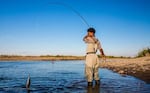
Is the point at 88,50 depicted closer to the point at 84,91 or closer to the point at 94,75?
the point at 94,75

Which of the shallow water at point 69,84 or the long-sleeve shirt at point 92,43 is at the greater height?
the long-sleeve shirt at point 92,43

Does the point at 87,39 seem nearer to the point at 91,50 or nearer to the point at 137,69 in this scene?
the point at 91,50

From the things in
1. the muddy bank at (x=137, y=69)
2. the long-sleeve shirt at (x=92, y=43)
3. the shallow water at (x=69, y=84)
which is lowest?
the shallow water at (x=69, y=84)

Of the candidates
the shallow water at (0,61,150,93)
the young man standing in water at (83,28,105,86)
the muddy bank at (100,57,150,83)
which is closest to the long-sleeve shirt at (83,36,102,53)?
the young man standing in water at (83,28,105,86)

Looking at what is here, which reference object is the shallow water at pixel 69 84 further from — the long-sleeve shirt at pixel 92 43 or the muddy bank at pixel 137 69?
the long-sleeve shirt at pixel 92 43

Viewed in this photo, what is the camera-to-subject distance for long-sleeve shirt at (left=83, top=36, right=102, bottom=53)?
362 inches

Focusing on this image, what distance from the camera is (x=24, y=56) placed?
6306cm

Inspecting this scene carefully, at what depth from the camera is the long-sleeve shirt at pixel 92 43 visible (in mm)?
9188

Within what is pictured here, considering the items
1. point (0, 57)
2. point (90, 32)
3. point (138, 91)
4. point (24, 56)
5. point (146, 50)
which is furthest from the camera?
point (24, 56)

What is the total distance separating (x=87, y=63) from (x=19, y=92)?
99.2 inches

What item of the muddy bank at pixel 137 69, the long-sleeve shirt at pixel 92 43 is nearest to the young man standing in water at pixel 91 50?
the long-sleeve shirt at pixel 92 43

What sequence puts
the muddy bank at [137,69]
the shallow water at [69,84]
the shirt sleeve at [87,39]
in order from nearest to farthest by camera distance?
the shallow water at [69,84] → the shirt sleeve at [87,39] → the muddy bank at [137,69]

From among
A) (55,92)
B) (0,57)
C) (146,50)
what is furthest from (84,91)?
(0,57)

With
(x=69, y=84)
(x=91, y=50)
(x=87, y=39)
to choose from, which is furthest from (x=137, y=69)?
(x=87, y=39)
